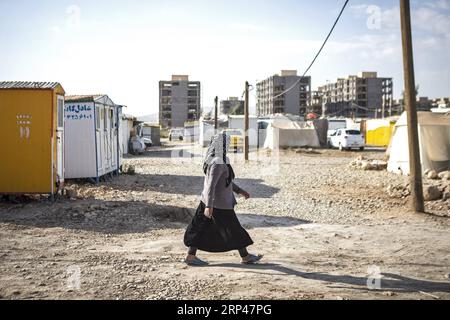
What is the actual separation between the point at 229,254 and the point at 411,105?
5.39 metres

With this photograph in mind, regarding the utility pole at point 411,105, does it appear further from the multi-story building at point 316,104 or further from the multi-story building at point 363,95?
the multi-story building at point 316,104

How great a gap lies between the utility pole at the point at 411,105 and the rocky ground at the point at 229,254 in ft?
1.73

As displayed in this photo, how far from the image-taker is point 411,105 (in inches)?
353

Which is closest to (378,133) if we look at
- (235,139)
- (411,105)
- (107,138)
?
(235,139)

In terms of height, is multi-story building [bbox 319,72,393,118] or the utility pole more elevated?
multi-story building [bbox 319,72,393,118]

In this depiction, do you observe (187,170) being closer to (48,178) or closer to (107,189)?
(107,189)

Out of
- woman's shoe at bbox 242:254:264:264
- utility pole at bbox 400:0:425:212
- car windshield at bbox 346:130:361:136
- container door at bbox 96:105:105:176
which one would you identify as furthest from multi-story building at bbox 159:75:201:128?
woman's shoe at bbox 242:254:264:264

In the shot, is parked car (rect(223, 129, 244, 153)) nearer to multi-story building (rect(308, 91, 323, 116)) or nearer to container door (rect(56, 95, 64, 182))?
container door (rect(56, 95, 64, 182))

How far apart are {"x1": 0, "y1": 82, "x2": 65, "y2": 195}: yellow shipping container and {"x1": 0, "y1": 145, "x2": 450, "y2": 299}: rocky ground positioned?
45cm

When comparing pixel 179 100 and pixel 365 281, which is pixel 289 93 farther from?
pixel 365 281

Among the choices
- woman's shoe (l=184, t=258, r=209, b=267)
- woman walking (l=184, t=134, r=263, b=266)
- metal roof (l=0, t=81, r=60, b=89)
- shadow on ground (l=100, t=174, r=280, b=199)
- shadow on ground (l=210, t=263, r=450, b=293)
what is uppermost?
metal roof (l=0, t=81, r=60, b=89)

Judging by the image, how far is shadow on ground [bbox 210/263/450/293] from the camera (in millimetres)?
4574
